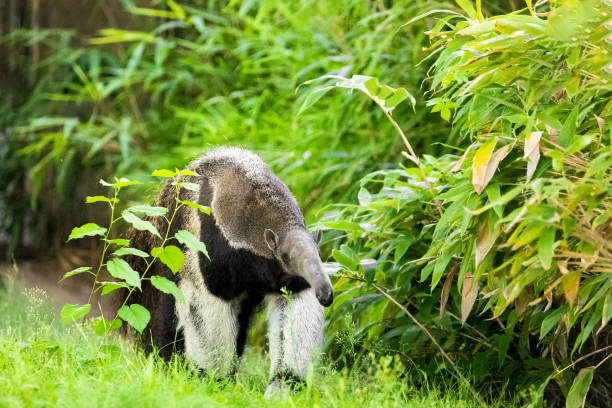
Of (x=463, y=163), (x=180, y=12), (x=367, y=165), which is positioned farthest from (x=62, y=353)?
(x=180, y=12)

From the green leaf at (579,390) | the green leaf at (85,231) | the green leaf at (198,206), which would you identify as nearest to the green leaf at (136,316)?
the green leaf at (85,231)

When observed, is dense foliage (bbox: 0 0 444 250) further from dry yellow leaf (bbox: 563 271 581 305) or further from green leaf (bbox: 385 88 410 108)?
dry yellow leaf (bbox: 563 271 581 305)

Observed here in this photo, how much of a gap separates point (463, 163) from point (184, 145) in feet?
15.2

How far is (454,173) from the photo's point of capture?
145 inches

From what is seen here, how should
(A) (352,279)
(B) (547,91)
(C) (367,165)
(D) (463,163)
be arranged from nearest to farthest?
(B) (547,91), (D) (463,163), (A) (352,279), (C) (367,165)

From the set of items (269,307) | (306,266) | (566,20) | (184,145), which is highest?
(566,20)

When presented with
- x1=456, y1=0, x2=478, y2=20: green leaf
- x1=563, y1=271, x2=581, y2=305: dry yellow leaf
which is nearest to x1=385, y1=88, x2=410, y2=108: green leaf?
x1=456, y1=0, x2=478, y2=20: green leaf

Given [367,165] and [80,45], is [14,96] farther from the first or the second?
[367,165]

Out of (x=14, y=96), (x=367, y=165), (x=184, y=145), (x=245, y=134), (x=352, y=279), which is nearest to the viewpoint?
(x=352, y=279)

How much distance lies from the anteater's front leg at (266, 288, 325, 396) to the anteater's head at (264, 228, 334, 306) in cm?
16

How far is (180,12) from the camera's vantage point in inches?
294

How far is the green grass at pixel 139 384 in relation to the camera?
2.46 m

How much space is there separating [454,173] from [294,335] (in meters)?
1.02

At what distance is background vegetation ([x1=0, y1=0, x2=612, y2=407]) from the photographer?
2.71 meters
